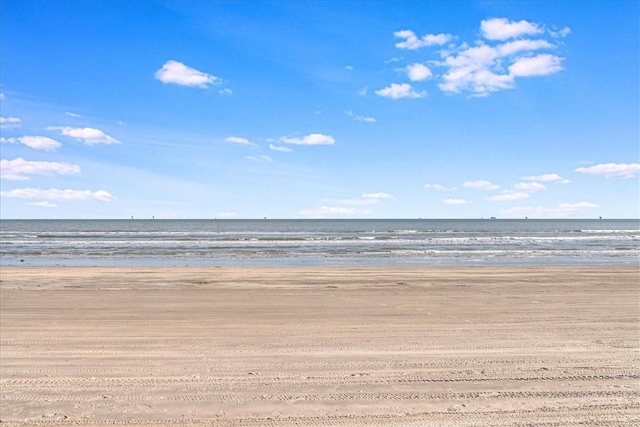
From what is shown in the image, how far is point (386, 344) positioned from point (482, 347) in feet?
3.96

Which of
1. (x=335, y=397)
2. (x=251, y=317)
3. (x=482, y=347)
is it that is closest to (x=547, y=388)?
(x=482, y=347)

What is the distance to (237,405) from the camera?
4.25m

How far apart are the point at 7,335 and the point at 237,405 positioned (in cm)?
458

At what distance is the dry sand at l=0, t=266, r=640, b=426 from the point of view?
412 cm

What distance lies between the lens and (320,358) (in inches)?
225

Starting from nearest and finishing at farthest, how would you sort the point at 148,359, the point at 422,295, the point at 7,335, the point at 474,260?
the point at 148,359, the point at 7,335, the point at 422,295, the point at 474,260

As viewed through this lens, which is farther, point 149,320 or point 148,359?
point 149,320

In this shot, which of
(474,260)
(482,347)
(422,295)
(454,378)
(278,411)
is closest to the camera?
(278,411)

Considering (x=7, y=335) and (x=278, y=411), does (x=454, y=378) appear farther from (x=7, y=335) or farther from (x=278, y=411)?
(x=7, y=335)

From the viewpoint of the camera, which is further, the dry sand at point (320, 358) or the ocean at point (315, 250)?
the ocean at point (315, 250)

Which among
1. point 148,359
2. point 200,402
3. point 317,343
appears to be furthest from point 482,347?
point 148,359

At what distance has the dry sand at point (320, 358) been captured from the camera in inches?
162

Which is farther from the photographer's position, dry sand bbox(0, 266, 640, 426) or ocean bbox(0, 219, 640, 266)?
ocean bbox(0, 219, 640, 266)

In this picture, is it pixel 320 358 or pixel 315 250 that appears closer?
pixel 320 358
